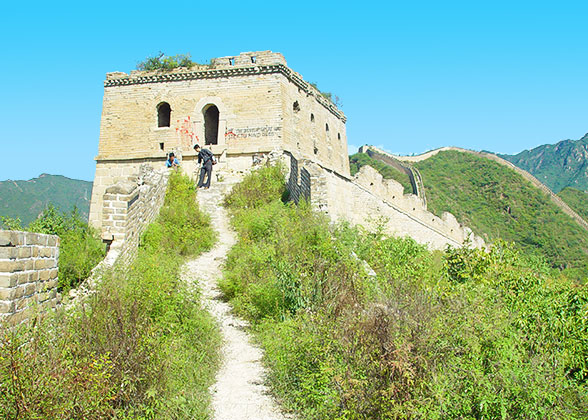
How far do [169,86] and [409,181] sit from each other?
28.5 metres

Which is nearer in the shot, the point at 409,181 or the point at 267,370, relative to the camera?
the point at 267,370

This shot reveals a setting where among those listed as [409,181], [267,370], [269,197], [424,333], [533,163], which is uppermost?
[533,163]

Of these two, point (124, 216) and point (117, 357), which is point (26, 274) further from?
point (124, 216)

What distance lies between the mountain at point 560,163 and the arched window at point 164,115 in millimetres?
64953

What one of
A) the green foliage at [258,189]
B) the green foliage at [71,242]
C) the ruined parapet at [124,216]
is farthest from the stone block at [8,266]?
the green foliage at [258,189]

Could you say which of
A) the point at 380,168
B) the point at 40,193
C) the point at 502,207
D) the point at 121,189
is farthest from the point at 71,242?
the point at 502,207

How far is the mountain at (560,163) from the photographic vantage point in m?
71.4

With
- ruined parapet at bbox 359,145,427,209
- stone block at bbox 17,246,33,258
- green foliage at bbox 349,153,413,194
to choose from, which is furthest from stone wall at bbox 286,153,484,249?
green foliage at bbox 349,153,413,194

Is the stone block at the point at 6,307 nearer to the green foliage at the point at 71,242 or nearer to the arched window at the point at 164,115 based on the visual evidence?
the green foliage at the point at 71,242

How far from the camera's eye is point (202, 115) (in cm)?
1777

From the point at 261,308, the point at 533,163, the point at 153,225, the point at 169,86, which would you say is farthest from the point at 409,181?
the point at 533,163

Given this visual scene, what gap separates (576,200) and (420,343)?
50441 mm

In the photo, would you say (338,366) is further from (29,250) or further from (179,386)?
(29,250)

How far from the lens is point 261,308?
6828 mm
